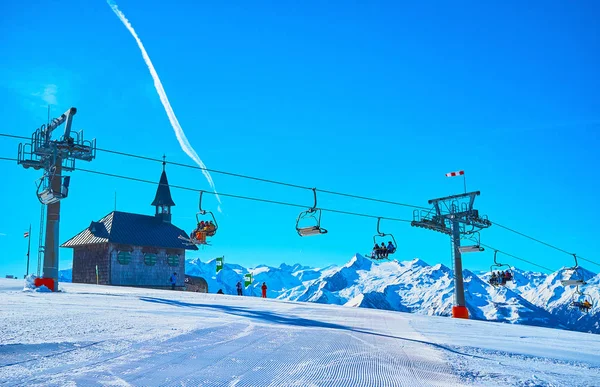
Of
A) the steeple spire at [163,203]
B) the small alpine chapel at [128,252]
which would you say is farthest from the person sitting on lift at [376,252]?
the steeple spire at [163,203]

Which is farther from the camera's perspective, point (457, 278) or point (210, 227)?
point (457, 278)

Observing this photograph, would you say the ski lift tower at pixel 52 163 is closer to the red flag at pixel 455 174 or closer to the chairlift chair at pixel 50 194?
the chairlift chair at pixel 50 194

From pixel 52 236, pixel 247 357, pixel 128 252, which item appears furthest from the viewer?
pixel 128 252

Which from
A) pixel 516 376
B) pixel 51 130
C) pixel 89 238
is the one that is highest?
pixel 51 130

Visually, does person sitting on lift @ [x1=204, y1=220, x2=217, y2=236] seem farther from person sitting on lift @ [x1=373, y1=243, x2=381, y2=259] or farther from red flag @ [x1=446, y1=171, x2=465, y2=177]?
red flag @ [x1=446, y1=171, x2=465, y2=177]

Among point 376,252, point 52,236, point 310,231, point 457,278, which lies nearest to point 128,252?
point 52,236

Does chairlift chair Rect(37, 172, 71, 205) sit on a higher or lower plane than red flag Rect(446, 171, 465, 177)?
lower

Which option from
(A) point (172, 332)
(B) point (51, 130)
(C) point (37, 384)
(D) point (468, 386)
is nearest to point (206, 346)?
(A) point (172, 332)

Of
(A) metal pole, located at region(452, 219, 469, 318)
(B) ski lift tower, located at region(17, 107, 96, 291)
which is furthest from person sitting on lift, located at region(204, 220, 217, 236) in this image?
(A) metal pole, located at region(452, 219, 469, 318)

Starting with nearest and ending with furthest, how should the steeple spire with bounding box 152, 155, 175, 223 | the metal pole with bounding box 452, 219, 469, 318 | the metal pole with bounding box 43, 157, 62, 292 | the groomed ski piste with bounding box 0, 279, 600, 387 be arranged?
the groomed ski piste with bounding box 0, 279, 600, 387 < the metal pole with bounding box 43, 157, 62, 292 < the metal pole with bounding box 452, 219, 469, 318 < the steeple spire with bounding box 152, 155, 175, 223

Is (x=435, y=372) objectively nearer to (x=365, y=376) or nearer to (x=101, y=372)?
(x=365, y=376)

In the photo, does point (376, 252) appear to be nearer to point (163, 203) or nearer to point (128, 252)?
point (128, 252)

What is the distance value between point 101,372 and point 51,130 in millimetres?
24245

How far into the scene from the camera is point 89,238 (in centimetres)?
5166
